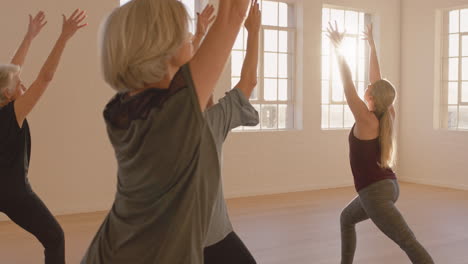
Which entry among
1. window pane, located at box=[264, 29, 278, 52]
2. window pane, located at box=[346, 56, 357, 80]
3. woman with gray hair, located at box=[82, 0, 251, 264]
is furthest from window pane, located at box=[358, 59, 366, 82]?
woman with gray hair, located at box=[82, 0, 251, 264]

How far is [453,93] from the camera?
324 inches

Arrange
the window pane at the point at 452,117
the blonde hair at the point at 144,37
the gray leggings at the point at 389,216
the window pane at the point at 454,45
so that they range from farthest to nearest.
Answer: the window pane at the point at 452,117
the window pane at the point at 454,45
the gray leggings at the point at 389,216
the blonde hair at the point at 144,37

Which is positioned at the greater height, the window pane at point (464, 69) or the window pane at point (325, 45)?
the window pane at point (325, 45)

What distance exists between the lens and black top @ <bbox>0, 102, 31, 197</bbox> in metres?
2.61

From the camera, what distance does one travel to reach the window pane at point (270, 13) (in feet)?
24.8

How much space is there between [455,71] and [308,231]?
4471mm

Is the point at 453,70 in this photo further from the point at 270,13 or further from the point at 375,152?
the point at 375,152

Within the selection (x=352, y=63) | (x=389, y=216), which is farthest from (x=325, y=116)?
(x=389, y=216)

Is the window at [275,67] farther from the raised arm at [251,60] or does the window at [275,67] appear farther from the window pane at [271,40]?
the raised arm at [251,60]

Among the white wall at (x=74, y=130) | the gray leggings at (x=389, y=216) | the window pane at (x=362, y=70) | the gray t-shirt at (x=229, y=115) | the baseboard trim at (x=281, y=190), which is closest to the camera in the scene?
the gray t-shirt at (x=229, y=115)

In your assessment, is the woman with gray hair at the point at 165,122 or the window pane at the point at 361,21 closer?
the woman with gray hair at the point at 165,122

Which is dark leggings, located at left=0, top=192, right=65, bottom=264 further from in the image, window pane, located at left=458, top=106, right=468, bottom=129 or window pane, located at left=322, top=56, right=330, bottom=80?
window pane, located at left=458, top=106, right=468, bottom=129

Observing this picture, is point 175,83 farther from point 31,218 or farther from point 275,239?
point 275,239

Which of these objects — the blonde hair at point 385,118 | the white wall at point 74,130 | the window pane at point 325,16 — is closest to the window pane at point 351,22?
the window pane at point 325,16
